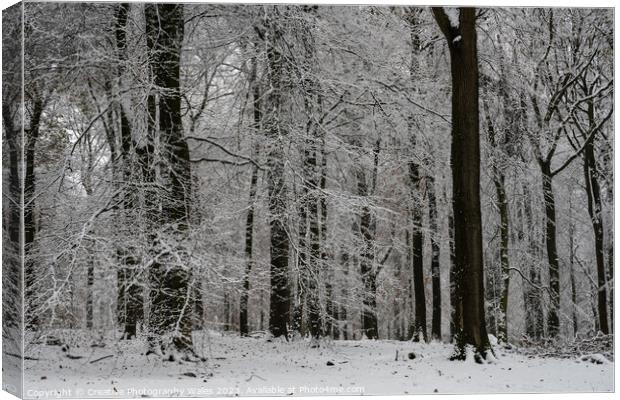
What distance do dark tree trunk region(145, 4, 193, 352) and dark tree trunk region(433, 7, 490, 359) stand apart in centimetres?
325

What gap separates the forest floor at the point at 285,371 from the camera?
8.48m

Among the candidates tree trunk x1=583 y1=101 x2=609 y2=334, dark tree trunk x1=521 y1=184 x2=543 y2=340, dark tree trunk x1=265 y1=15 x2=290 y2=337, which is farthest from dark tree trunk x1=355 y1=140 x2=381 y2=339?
tree trunk x1=583 y1=101 x2=609 y2=334

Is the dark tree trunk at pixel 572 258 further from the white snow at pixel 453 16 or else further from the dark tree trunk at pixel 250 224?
the dark tree trunk at pixel 250 224

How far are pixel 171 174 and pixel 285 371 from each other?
2663 mm

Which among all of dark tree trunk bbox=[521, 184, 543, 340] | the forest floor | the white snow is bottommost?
the forest floor

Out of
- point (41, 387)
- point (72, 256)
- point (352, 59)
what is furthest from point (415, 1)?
point (41, 387)

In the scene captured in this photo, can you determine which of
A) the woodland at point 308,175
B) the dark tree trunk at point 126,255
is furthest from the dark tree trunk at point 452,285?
the dark tree trunk at point 126,255

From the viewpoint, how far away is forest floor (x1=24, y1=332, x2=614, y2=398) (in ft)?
27.8

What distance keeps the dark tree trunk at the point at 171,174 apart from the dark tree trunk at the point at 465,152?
3.25m

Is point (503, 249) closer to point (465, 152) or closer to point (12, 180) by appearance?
point (465, 152)

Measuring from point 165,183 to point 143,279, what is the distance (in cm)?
115

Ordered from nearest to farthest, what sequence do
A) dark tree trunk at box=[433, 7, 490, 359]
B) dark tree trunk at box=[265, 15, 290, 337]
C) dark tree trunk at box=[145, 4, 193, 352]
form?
dark tree trunk at box=[145, 4, 193, 352] → dark tree trunk at box=[265, 15, 290, 337] → dark tree trunk at box=[433, 7, 490, 359]

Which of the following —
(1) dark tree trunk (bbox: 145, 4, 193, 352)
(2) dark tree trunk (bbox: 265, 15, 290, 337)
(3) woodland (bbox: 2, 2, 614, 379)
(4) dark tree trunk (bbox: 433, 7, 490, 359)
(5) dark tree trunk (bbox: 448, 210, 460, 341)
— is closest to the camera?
(3) woodland (bbox: 2, 2, 614, 379)

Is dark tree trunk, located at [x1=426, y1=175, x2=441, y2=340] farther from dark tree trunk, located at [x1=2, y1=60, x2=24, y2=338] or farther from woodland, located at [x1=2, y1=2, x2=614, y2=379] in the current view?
dark tree trunk, located at [x1=2, y1=60, x2=24, y2=338]
